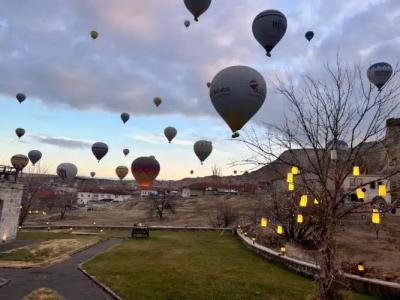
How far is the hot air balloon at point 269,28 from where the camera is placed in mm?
18500

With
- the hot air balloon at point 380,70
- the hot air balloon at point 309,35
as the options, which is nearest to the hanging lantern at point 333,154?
the hot air balloon at point 380,70

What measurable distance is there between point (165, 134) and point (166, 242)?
16.6m

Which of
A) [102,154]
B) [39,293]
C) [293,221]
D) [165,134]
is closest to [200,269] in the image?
[39,293]

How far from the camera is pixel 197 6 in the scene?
2147 cm

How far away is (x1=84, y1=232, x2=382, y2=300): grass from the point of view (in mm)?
12594

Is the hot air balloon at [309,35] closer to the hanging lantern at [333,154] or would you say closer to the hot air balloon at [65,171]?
the hanging lantern at [333,154]

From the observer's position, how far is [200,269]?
16.6 metres

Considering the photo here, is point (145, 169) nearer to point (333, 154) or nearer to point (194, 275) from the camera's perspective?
point (194, 275)

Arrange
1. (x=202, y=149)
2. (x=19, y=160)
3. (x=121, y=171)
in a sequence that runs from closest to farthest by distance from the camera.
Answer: (x=202, y=149) → (x=19, y=160) → (x=121, y=171)

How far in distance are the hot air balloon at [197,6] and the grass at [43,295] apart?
56.4 feet

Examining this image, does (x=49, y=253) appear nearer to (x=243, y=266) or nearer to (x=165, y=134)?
(x=243, y=266)

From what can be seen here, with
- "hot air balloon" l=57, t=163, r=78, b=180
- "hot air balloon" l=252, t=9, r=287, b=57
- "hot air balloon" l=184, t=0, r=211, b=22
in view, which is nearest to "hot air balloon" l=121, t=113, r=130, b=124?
"hot air balloon" l=57, t=163, r=78, b=180

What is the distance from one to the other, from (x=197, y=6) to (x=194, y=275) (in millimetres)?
15621

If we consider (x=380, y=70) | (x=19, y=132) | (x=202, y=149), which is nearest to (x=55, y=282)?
(x=202, y=149)
